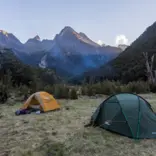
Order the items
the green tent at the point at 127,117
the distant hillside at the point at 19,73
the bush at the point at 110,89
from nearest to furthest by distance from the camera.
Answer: the green tent at the point at 127,117 → the bush at the point at 110,89 → the distant hillside at the point at 19,73

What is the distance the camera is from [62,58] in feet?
141

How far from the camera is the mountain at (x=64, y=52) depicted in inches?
1644

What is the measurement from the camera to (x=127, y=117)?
4867 millimetres

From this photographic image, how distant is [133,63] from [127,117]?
2613 cm

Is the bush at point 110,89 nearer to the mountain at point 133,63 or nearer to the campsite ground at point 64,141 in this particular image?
the campsite ground at point 64,141

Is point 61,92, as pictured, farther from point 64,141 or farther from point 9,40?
point 9,40

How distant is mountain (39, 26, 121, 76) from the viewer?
1645 inches

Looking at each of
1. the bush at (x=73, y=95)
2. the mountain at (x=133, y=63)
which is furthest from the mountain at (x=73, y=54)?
the bush at (x=73, y=95)

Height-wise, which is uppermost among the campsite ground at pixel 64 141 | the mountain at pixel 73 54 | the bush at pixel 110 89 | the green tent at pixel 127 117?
the mountain at pixel 73 54

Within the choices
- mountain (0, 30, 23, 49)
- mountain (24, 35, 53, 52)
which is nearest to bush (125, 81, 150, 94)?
mountain (24, 35, 53, 52)

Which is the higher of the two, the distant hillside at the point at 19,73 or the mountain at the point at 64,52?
the mountain at the point at 64,52

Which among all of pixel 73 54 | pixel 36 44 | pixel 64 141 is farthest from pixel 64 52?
pixel 64 141

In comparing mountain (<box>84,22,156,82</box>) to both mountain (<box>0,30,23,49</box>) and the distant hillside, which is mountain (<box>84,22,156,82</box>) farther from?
mountain (<box>0,30,23,49</box>)

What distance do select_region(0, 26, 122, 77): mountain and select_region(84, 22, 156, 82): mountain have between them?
7.59 m
